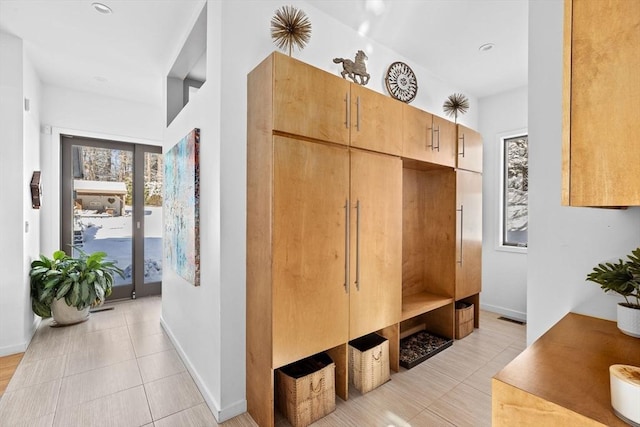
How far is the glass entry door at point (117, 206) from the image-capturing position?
14.0ft

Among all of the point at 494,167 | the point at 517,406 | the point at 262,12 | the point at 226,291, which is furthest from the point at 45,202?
the point at 494,167

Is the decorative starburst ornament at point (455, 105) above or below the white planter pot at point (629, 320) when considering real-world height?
above

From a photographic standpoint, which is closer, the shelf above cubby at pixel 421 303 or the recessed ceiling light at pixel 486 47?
the shelf above cubby at pixel 421 303

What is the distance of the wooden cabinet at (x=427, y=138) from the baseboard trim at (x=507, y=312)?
87.2 inches

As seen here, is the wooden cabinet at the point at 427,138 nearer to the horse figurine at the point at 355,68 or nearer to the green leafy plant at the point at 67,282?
the horse figurine at the point at 355,68

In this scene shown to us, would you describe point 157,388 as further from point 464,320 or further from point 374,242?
point 464,320

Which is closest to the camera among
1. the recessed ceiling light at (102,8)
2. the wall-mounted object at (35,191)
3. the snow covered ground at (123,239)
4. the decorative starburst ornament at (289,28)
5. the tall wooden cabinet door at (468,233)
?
the decorative starburst ornament at (289,28)

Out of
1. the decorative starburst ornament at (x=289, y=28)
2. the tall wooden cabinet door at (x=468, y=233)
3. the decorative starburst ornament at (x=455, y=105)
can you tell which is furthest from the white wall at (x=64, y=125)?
the tall wooden cabinet door at (x=468, y=233)

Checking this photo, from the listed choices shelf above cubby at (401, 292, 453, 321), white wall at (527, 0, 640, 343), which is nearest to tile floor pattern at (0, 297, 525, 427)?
shelf above cubby at (401, 292, 453, 321)

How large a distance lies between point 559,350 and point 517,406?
305 millimetres

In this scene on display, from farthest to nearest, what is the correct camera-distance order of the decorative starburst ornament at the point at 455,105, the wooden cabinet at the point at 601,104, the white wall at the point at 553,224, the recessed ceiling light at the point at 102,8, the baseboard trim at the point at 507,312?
the baseboard trim at the point at 507,312 → the decorative starburst ornament at the point at 455,105 → the recessed ceiling light at the point at 102,8 → the white wall at the point at 553,224 → the wooden cabinet at the point at 601,104

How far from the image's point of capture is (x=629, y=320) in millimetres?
930

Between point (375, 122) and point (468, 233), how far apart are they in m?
1.83

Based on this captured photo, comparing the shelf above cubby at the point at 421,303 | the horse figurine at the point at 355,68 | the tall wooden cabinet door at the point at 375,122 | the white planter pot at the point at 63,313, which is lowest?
the white planter pot at the point at 63,313
